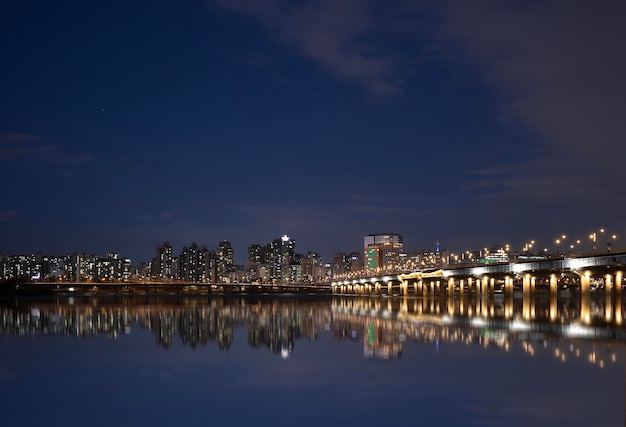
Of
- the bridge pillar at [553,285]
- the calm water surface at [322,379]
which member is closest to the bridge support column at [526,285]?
the bridge pillar at [553,285]

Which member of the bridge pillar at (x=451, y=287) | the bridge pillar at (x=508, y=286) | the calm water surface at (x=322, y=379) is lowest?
the bridge pillar at (x=451, y=287)

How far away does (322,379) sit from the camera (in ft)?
90.7

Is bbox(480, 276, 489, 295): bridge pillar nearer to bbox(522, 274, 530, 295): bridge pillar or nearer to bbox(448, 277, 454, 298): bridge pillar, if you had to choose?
bbox(448, 277, 454, 298): bridge pillar

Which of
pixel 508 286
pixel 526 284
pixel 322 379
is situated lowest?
pixel 508 286

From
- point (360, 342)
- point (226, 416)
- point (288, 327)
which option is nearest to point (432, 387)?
point (226, 416)

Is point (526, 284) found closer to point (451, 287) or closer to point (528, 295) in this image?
point (528, 295)

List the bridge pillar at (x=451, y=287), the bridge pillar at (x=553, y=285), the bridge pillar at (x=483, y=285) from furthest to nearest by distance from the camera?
the bridge pillar at (x=451, y=287), the bridge pillar at (x=483, y=285), the bridge pillar at (x=553, y=285)

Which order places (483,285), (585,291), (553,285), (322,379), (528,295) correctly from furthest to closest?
(483,285) → (553,285) → (528,295) → (585,291) → (322,379)

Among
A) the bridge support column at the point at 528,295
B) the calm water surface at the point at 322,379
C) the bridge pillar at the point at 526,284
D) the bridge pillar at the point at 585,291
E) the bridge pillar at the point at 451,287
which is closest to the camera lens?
the calm water surface at the point at 322,379

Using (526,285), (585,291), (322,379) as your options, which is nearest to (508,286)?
→ (526,285)

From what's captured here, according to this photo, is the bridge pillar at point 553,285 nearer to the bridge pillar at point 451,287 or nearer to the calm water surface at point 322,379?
the bridge pillar at point 451,287

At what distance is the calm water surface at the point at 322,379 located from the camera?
20703 mm

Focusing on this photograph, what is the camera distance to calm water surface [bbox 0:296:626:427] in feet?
67.9

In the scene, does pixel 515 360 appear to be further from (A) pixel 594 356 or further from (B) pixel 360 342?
(B) pixel 360 342
